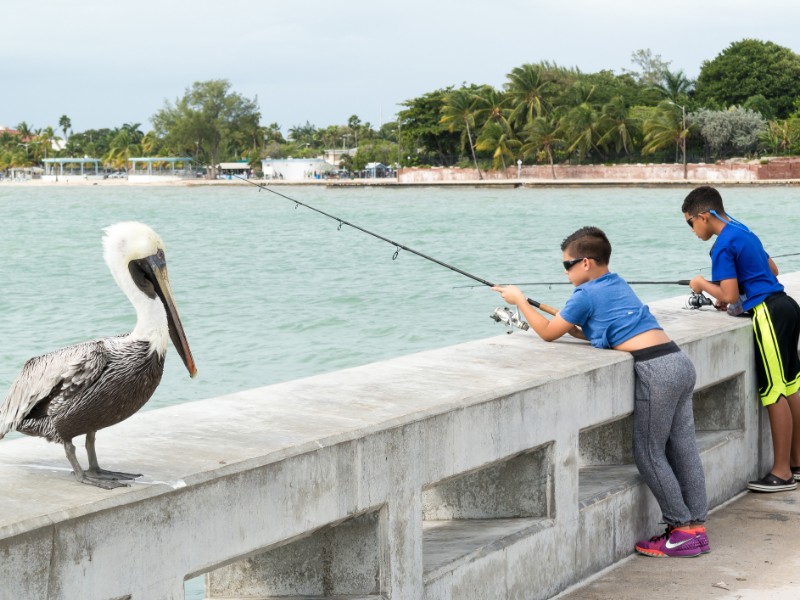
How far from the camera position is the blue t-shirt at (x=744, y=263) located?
5.49 metres

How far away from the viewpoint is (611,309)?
15.3ft

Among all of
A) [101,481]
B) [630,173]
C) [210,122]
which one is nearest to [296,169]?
[210,122]

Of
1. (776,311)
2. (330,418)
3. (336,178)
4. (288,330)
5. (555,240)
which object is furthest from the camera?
(336,178)

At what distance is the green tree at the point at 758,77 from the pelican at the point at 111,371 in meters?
89.3

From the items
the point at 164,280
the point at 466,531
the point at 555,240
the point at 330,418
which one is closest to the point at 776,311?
the point at 466,531

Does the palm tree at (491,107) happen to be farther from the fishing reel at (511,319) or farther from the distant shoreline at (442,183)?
the fishing reel at (511,319)

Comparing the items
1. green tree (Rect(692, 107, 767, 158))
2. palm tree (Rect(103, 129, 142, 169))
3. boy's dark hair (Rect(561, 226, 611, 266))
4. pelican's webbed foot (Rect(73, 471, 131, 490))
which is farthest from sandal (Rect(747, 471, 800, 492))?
palm tree (Rect(103, 129, 142, 169))

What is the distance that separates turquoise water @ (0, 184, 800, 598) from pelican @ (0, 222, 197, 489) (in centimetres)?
463

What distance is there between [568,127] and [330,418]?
3564 inches

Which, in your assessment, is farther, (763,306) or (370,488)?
(763,306)

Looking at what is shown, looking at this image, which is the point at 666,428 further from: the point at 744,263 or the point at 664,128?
the point at 664,128

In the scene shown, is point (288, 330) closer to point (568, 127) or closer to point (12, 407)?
point (12, 407)

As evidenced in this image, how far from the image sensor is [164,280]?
2.92 m

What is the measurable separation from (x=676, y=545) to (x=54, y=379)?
262cm
